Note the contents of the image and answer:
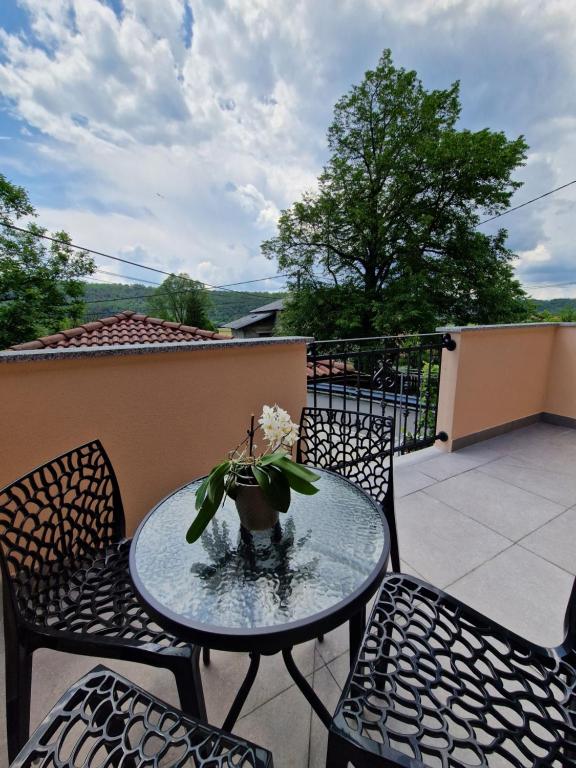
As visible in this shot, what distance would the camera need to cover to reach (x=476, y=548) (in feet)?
5.97

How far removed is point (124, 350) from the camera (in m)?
1.72

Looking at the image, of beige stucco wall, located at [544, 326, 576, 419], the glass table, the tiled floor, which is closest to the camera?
the glass table

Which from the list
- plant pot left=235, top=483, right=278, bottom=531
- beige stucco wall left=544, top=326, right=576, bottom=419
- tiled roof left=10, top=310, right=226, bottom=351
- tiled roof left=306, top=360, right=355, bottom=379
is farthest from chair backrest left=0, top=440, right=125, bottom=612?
tiled roof left=10, top=310, right=226, bottom=351

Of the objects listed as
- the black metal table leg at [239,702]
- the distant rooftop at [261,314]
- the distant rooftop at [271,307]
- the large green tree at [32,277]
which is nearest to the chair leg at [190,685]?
the black metal table leg at [239,702]

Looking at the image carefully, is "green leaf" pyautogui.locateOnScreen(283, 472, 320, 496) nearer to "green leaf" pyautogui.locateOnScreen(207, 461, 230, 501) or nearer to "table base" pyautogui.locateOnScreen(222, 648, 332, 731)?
"green leaf" pyautogui.locateOnScreen(207, 461, 230, 501)

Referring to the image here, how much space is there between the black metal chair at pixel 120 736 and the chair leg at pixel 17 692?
33 cm

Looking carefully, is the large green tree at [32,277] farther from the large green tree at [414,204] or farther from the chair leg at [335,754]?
the chair leg at [335,754]

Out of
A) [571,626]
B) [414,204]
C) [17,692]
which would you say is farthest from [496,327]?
[414,204]

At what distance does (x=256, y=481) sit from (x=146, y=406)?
43.9 inches

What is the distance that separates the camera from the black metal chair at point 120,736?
0.59 m

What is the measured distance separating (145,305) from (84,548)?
3050cm

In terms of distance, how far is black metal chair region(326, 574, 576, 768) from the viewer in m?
0.64

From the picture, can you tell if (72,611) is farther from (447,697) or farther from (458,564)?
(458,564)

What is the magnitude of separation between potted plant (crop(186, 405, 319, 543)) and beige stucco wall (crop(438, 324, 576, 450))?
2.47 m
